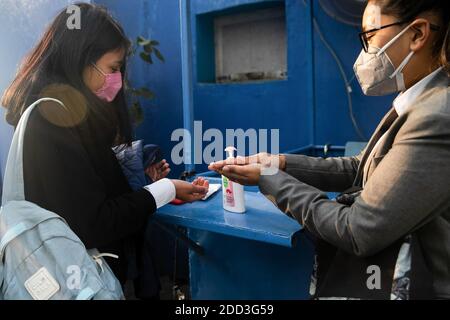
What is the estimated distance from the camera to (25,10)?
2.76 metres

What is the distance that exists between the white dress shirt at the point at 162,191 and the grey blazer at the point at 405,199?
0.53 meters

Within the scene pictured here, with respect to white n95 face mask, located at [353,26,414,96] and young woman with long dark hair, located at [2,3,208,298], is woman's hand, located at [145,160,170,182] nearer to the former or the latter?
young woman with long dark hair, located at [2,3,208,298]

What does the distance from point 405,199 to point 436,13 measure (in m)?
0.47

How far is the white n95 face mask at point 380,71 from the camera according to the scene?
982 mm

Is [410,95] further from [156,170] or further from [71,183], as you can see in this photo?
[156,170]

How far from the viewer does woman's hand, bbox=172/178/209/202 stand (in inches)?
57.6

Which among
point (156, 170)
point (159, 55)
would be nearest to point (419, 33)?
point (156, 170)

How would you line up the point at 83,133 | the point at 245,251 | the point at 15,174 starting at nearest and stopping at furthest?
the point at 15,174
the point at 83,133
the point at 245,251

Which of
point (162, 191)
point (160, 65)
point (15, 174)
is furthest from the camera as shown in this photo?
point (160, 65)

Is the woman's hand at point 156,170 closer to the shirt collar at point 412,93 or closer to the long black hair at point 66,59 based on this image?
the long black hair at point 66,59

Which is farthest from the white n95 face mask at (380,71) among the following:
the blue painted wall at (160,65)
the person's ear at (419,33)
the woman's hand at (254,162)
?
the blue painted wall at (160,65)

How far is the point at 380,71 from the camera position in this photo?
103 cm
